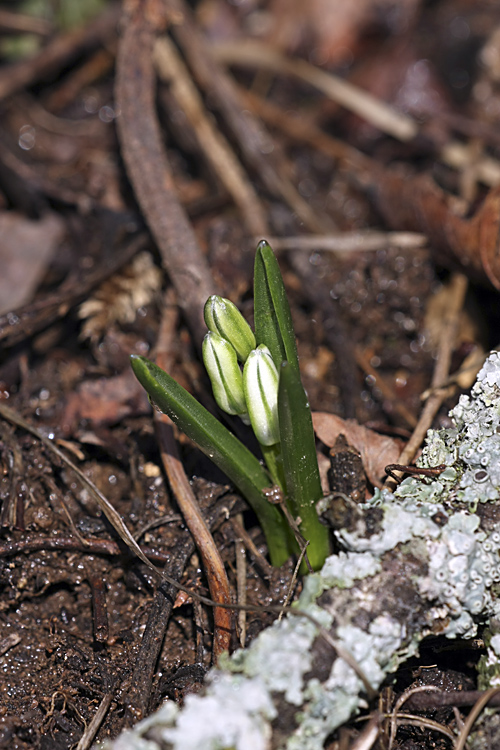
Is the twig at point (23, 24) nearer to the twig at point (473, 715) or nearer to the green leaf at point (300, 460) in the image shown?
the green leaf at point (300, 460)

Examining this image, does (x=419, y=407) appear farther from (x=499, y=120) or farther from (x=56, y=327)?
(x=499, y=120)

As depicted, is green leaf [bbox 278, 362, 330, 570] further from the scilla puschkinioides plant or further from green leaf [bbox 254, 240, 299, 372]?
green leaf [bbox 254, 240, 299, 372]

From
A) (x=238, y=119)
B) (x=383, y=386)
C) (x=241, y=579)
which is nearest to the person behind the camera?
(x=241, y=579)

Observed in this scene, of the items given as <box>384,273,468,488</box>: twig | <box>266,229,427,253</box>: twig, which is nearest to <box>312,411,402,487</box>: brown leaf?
<box>384,273,468,488</box>: twig

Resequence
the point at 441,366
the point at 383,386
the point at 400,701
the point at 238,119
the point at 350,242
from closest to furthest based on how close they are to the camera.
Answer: the point at 400,701
the point at 441,366
the point at 383,386
the point at 350,242
the point at 238,119

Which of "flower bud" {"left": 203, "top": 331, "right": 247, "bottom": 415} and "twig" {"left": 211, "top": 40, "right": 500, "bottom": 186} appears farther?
"twig" {"left": 211, "top": 40, "right": 500, "bottom": 186}

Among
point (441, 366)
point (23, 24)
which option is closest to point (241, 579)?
point (441, 366)

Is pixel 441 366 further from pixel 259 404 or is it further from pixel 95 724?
pixel 95 724
